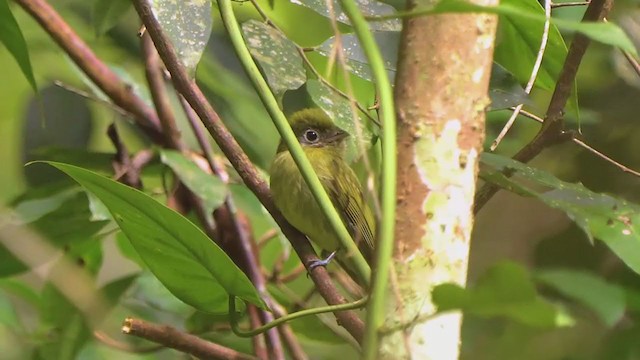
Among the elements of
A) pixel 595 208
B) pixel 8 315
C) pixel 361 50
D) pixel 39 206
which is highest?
pixel 361 50

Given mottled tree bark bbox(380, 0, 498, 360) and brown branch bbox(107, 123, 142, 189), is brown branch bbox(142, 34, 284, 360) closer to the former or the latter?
brown branch bbox(107, 123, 142, 189)

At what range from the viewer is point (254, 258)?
1317mm

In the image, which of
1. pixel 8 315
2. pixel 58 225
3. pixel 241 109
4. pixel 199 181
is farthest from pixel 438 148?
pixel 241 109

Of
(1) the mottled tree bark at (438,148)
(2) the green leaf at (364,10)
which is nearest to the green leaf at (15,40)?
(2) the green leaf at (364,10)

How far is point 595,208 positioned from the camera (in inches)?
33.6

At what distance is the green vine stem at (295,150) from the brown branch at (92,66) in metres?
0.63

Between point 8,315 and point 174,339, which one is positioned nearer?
point 174,339

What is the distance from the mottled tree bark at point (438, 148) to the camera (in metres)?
0.58

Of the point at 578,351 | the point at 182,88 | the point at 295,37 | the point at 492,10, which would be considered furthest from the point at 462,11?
the point at 578,351

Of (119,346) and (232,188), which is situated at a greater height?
(232,188)

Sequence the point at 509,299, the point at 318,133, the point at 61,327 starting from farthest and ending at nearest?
the point at 318,133, the point at 61,327, the point at 509,299

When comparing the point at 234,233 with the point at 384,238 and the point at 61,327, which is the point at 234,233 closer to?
the point at 61,327

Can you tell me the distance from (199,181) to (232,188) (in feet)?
0.84

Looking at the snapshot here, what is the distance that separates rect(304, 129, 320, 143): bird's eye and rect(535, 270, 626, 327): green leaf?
0.61 meters
